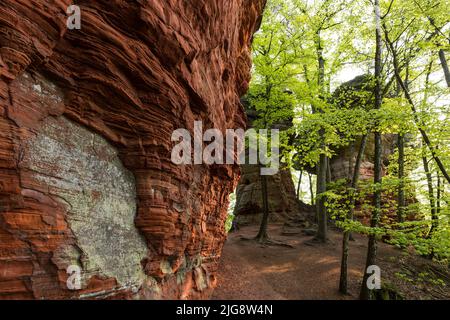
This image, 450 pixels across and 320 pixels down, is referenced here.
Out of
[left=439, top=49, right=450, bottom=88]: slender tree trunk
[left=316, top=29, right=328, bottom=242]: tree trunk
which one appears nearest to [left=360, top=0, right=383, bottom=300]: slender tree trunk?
[left=316, top=29, right=328, bottom=242]: tree trunk

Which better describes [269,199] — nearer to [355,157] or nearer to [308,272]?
[355,157]

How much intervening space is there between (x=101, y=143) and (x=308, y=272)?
11.6m

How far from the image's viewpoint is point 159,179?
6223 mm

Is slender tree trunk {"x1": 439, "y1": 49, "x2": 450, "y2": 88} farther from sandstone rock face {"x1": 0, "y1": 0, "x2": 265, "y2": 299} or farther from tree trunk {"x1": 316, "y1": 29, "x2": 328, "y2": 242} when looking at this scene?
sandstone rock face {"x1": 0, "y1": 0, "x2": 265, "y2": 299}

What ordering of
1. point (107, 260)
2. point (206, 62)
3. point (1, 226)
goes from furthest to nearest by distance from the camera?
point (206, 62) < point (107, 260) < point (1, 226)

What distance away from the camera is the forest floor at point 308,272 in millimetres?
10336

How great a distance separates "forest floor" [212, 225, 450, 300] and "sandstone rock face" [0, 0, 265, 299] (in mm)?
3723

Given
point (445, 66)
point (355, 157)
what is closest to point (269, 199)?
point (355, 157)

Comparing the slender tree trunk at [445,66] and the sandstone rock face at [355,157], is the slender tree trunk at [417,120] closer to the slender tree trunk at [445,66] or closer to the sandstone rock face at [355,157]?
the slender tree trunk at [445,66]

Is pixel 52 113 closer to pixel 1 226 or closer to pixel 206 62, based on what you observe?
pixel 1 226

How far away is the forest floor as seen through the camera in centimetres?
1034

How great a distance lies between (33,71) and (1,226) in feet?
7.67
